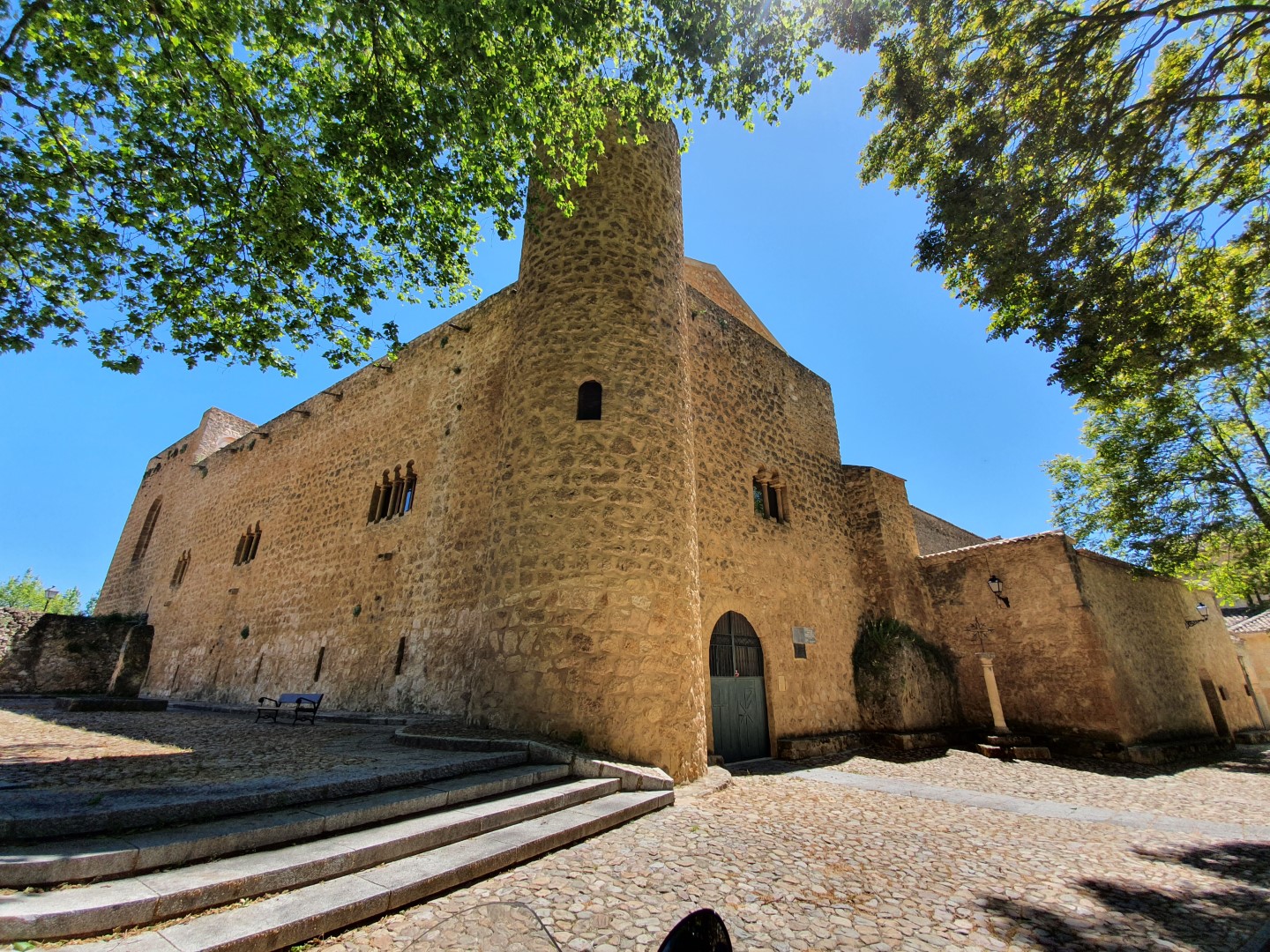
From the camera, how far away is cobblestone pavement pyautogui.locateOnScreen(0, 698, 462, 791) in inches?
155

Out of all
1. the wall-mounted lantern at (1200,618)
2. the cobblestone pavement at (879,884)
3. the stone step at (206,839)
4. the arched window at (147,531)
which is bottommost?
the cobblestone pavement at (879,884)

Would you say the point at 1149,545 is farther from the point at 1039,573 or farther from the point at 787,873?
the point at 787,873

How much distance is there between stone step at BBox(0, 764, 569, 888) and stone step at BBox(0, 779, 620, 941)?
0.22ft

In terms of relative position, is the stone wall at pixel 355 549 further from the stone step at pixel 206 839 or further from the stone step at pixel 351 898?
the stone step at pixel 351 898

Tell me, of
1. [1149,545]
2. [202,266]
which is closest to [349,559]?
[202,266]

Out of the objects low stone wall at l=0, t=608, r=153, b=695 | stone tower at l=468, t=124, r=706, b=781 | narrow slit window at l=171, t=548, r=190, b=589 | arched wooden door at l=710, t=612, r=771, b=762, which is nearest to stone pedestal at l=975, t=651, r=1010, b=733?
arched wooden door at l=710, t=612, r=771, b=762

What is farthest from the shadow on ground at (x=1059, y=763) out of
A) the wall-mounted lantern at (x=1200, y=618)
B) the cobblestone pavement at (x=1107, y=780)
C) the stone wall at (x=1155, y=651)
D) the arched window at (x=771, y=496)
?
the arched window at (x=771, y=496)

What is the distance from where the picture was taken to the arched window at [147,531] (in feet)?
70.5

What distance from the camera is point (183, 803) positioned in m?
2.95

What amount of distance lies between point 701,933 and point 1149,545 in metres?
17.5

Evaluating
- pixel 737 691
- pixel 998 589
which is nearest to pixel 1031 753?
pixel 998 589

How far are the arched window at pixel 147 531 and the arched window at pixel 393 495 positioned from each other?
16.2m

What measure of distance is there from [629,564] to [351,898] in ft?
13.6

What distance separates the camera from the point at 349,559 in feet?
38.5
